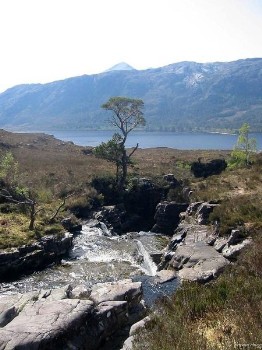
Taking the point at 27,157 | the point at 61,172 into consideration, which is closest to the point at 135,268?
the point at 61,172

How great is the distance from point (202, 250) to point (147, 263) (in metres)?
6.17

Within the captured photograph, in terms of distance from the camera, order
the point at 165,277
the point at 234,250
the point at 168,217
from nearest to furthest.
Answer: the point at 165,277 → the point at 234,250 → the point at 168,217

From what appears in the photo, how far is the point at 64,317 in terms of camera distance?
14.3 meters

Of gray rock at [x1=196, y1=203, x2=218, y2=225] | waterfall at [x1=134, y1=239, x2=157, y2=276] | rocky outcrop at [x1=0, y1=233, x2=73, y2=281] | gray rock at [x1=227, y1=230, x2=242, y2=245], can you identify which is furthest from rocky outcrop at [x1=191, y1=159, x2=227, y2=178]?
gray rock at [x1=227, y1=230, x2=242, y2=245]

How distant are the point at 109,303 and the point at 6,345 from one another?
4768 millimetres

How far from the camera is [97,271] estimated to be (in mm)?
28000

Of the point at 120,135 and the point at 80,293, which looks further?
the point at 120,135

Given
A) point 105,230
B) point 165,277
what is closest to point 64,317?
point 165,277

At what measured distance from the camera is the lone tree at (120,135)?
5275 cm

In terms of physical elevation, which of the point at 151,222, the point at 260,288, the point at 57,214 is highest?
the point at 260,288

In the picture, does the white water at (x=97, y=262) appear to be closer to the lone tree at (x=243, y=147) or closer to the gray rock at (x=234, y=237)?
the gray rock at (x=234, y=237)

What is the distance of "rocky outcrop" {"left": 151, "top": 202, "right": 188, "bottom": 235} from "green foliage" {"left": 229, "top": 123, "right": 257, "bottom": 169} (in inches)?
741

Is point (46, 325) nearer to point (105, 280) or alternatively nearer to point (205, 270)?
point (205, 270)

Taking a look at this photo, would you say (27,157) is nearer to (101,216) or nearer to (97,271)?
(101,216)
